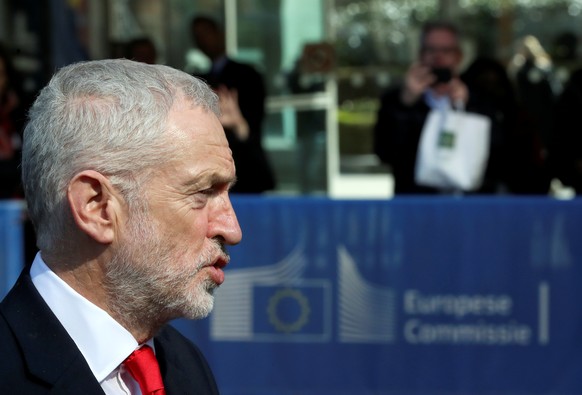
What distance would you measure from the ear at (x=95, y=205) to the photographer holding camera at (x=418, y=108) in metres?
4.90

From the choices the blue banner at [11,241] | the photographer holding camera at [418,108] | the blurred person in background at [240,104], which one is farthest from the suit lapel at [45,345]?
the photographer holding camera at [418,108]

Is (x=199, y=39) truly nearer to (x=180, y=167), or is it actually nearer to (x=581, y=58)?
(x=581, y=58)

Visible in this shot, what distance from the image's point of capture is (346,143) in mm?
9461

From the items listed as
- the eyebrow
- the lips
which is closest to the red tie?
the lips

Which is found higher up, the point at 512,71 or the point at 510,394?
the point at 512,71

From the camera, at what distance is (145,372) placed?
2162mm

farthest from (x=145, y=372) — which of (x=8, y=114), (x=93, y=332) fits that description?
(x=8, y=114)

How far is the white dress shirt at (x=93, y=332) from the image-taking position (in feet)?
6.95

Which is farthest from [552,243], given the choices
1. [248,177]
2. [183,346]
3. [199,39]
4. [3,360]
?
A: [3,360]

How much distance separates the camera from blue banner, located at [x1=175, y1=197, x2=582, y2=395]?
629cm

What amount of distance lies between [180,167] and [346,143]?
7311mm

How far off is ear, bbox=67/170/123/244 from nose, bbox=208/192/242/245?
0.19m

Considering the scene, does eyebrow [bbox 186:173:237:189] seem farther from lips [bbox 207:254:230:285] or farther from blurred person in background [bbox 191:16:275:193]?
blurred person in background [bbox 191:16:275:193]

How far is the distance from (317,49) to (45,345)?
24.3 ft
